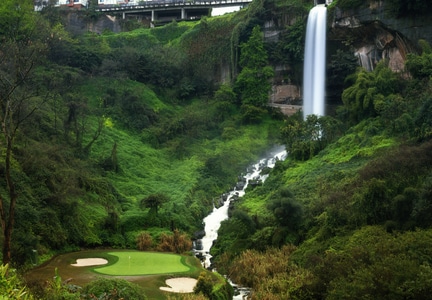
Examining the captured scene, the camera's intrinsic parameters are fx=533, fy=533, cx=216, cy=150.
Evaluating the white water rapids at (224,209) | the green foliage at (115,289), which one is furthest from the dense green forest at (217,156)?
the white water rapids at (224,209)

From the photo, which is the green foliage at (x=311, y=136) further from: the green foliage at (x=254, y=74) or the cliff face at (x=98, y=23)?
the cliff face at (x=98, y=23)

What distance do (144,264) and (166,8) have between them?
52.0 m

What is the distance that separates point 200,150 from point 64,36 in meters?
17.4

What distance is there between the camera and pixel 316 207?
2322 cm

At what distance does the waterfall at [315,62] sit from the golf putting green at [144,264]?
23.8m

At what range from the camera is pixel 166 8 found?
68.8 m

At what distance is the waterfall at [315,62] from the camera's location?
4447 centimetres

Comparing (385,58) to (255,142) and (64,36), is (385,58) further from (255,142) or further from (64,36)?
(64,36)

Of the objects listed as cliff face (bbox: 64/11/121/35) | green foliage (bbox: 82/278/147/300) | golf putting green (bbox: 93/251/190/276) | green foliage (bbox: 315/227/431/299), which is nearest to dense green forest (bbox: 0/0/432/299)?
green foliage (bbox: 315/227/431/299)

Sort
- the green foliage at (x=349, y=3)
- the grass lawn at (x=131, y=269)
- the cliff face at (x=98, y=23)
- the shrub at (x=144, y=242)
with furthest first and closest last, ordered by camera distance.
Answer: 1. the cliff face at (x=98, y=23)
2. the green foliage at (x=349, y=3)
3. the shrub at (x=144, y=242)
4. the grass lawn at (x=131, y=269)

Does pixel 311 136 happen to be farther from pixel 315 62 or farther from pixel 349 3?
pixel 349 3

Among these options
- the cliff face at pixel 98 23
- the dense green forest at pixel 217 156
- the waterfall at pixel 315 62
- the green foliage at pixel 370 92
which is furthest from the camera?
the cliff face at pixel 98 23

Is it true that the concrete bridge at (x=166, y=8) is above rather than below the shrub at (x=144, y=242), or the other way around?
above

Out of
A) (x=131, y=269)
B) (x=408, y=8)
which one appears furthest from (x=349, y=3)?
(x=131, y=269)
